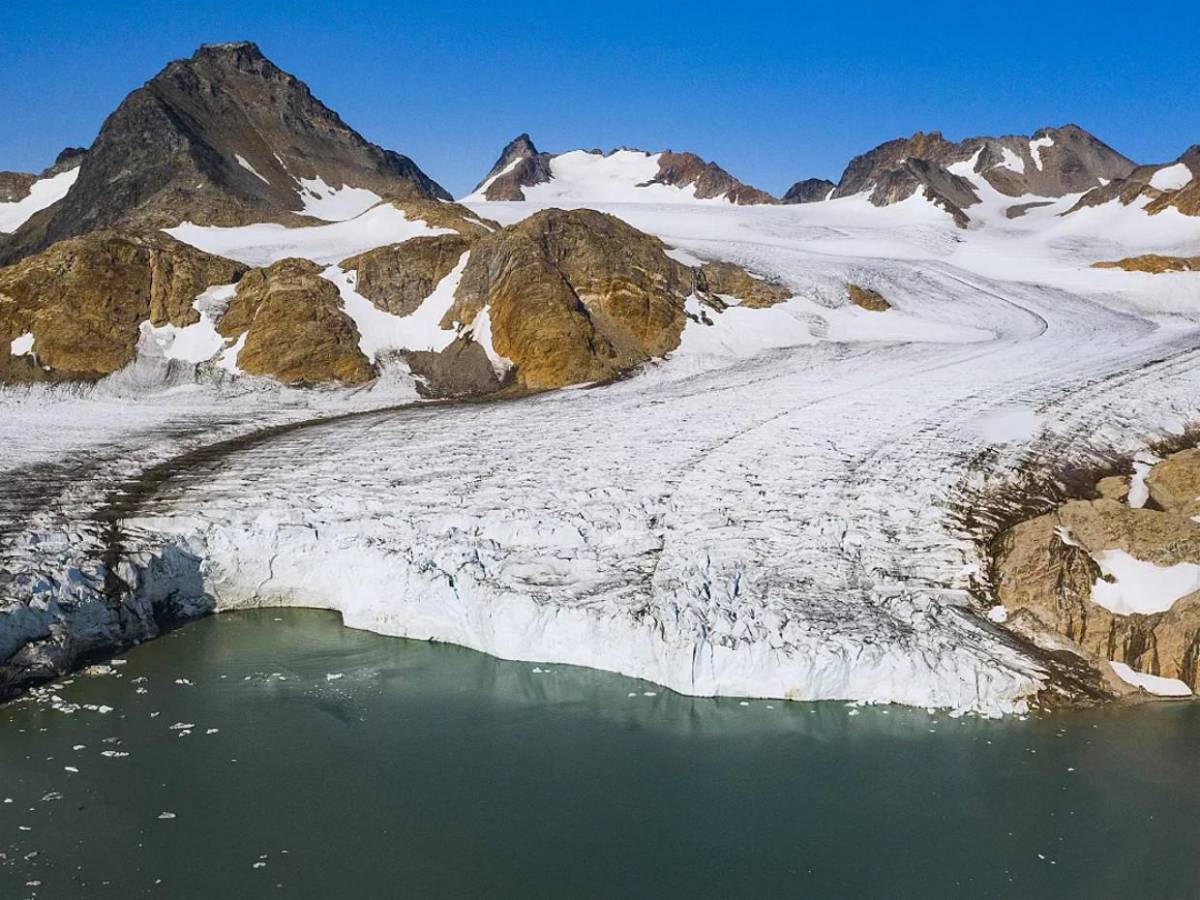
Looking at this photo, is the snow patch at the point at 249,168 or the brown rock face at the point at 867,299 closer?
the brown rock face at the point at 867,299

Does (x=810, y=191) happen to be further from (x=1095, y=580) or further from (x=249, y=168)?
(x=1095, y=580)

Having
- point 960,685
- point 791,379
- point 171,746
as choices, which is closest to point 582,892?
point 171,746

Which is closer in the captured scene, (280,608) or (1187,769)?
(1187,769)

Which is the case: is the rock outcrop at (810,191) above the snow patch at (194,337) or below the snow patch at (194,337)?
above

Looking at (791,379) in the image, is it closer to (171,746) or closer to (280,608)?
(280,608)

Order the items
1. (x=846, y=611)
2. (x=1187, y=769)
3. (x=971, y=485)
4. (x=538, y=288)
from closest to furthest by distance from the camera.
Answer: (x=1187, y=769) → (x=846, y=611) → (x=971, y=485) → (x=538, y=288)

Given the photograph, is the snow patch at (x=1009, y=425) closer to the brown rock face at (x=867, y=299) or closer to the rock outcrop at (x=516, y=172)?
the brown rock face at (x=867, y=299)

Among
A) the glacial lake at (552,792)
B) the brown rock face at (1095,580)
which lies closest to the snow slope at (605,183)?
the brown rock face at (1095,580)
